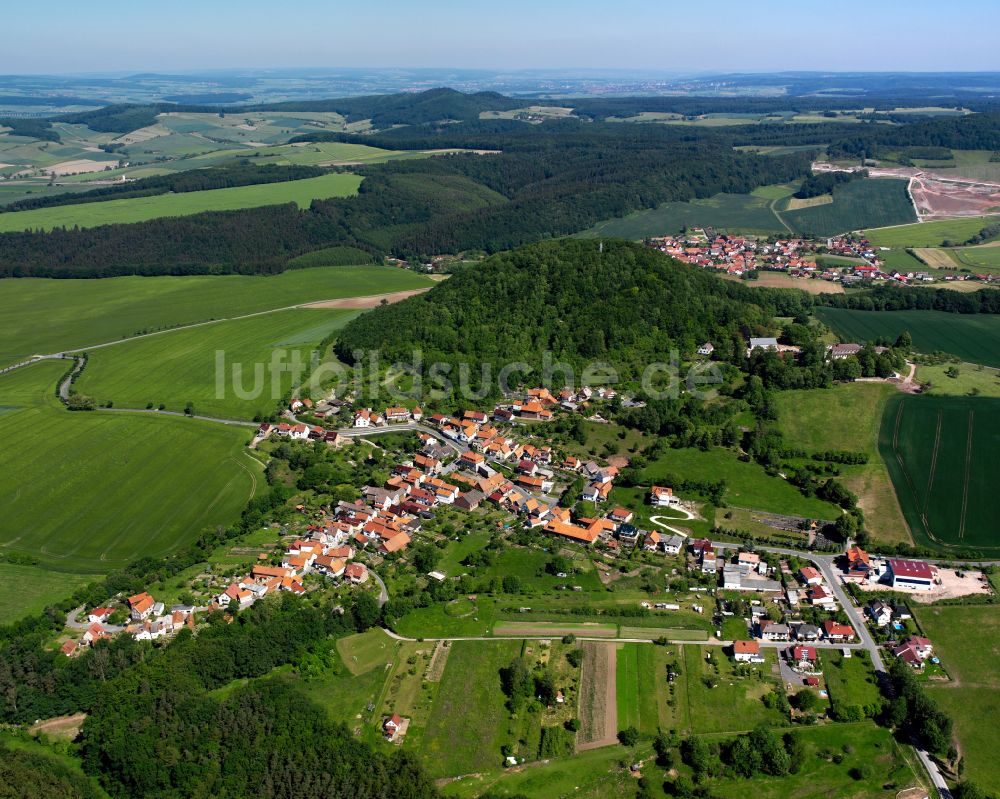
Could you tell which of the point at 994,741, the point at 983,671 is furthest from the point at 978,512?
the point at 994,741

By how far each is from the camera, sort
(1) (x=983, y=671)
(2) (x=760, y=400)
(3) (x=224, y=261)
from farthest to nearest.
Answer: (3) (x=224, y=261)
(2) (x=760, y=400)
(1) (x=983, y=671)

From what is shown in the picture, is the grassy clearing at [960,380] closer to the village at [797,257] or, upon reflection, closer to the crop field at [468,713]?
the village at [797,257]

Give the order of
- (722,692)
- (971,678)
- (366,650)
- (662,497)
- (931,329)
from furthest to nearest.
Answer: (931,329) → (662,497) → (366,650) → (971,678) → (722,692)

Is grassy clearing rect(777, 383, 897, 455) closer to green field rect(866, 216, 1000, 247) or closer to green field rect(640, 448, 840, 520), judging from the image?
green field rect(640, 448, 840, 520)

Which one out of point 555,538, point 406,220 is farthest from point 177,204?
point 555,538

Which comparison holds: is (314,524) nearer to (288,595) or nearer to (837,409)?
(288,595)

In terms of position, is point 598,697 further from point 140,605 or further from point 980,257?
point 980,257
